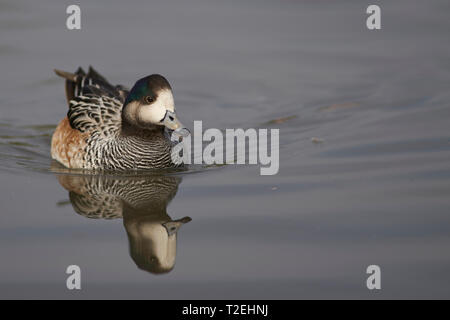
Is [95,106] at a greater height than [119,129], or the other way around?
[95,106]

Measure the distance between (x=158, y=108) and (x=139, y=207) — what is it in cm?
114

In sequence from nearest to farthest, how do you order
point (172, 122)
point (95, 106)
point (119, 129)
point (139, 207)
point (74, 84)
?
point (139, 207), point (172, 122), point (119, 129), point (95, 106), point (74, 84)

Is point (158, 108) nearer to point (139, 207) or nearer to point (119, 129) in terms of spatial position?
point (119, 129)

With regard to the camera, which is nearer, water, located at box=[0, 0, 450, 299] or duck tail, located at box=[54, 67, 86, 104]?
water, located at box=[0, 0, 450, 299]

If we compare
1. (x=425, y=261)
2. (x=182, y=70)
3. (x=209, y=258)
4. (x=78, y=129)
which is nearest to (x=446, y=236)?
(x=425, y=261)

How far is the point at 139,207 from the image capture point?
755 cm

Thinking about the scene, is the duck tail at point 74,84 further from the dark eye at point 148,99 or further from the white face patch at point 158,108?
the dark eye at point 148,99

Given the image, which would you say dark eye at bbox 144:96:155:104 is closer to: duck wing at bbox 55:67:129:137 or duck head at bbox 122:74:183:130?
duck head at bbox 122:74:183:130

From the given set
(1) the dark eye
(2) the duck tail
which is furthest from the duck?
(2) the duck tail

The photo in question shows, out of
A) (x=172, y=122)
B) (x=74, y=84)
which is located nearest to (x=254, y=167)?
(x=172, y=122)

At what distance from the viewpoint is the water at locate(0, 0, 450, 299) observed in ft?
20.5

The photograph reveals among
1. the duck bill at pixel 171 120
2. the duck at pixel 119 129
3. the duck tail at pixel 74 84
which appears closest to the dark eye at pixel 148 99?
the duck at pixel 119 129

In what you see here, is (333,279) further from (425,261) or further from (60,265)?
(60,265)

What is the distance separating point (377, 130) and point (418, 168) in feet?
4.93
